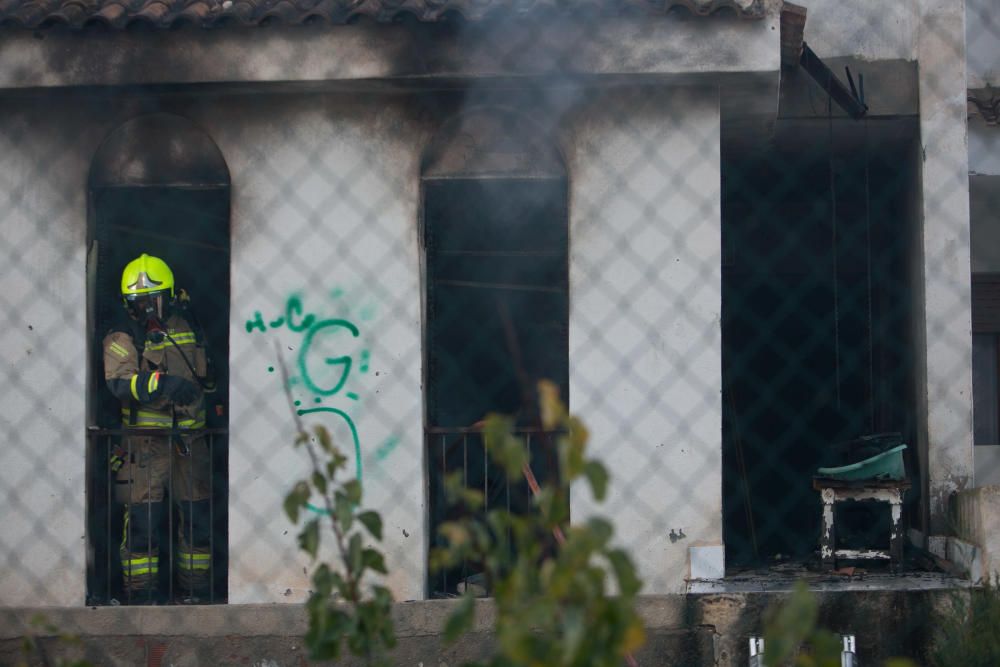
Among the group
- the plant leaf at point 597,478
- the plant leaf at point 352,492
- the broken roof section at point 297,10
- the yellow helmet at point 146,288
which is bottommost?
the plant leaf at point 352,492

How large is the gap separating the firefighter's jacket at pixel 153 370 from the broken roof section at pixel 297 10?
1.61m

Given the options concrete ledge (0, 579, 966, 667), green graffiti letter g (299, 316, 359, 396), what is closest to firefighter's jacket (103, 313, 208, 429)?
green graffiti letter g (299, 316, 359, 396)

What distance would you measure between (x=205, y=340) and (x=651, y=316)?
246 cm

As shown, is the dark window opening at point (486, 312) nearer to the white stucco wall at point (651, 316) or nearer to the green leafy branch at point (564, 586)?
the white stucco wall at point (651, 316)

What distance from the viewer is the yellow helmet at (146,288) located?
6641mm

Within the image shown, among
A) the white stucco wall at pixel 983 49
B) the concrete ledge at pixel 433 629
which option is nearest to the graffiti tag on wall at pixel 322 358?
the concrete ledge at pixel 433 629

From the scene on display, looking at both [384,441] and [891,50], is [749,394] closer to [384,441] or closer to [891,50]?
[891,50]

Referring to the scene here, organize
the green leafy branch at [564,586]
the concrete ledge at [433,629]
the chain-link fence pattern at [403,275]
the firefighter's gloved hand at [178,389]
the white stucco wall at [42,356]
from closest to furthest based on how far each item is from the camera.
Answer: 1. the green leafy branch at [564,586]
2. the concrete ledge at [433,629]
3. the chain-link fence pattern at [403,275]
4. the white stucco wall at [42,356]
5. the firefighter's gloved hand at [178,389]

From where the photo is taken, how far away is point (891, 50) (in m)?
7.29

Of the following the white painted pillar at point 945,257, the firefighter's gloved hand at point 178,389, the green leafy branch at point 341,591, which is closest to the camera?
the green leafy branch at point 341,591

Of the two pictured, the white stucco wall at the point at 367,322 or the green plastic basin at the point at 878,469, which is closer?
the white stucco wall at the point at 367,322

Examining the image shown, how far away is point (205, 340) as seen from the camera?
22.9ft

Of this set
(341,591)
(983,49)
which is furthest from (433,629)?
(983,49)

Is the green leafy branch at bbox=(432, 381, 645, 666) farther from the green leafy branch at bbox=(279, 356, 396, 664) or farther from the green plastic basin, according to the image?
the green plastic basin
